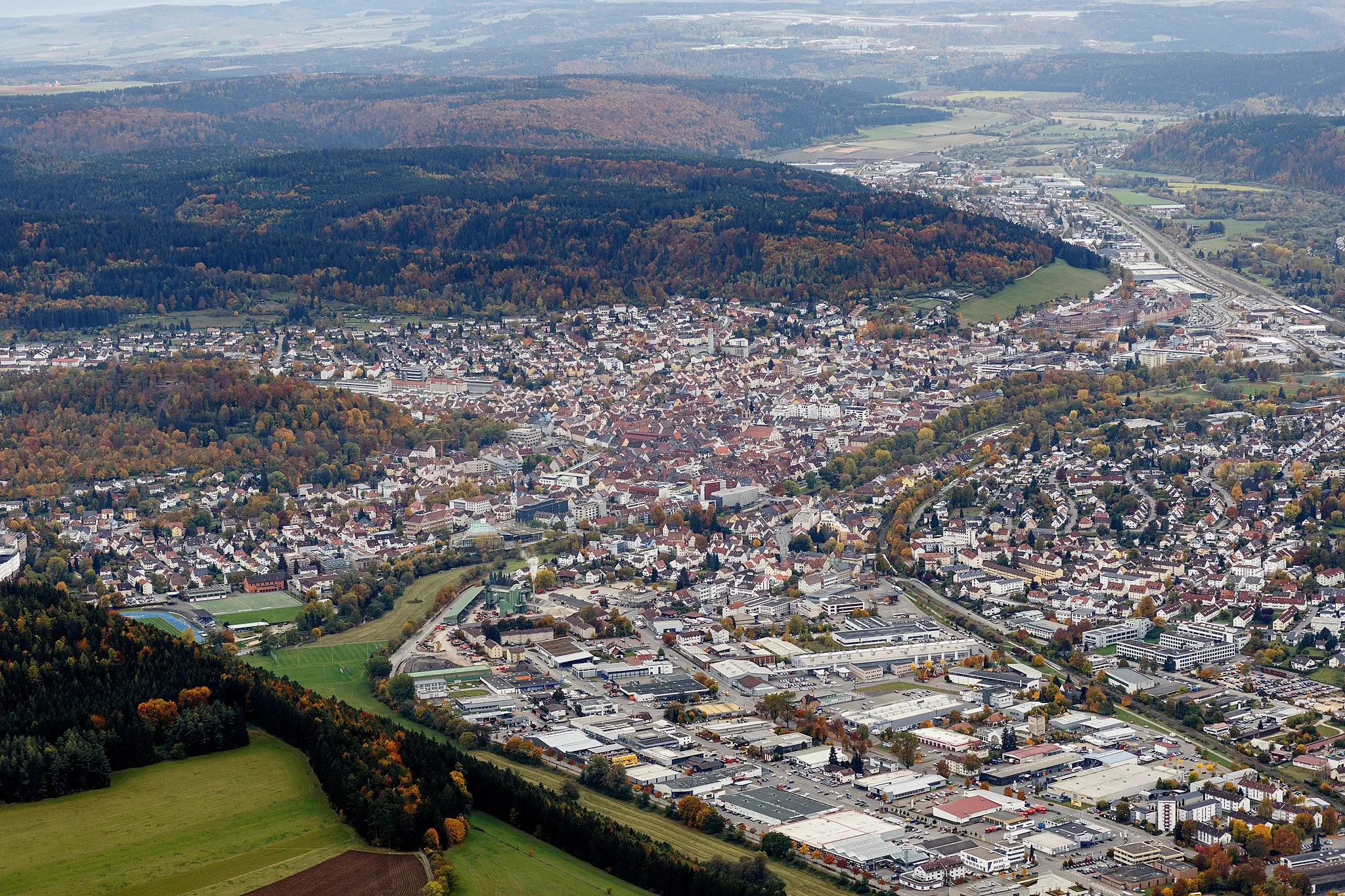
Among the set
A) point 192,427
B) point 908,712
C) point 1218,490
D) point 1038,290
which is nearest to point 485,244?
point 1038,290

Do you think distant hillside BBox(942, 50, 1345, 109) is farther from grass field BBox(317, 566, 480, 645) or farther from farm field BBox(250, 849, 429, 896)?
farm field BBox(250, 849, 429, 896)

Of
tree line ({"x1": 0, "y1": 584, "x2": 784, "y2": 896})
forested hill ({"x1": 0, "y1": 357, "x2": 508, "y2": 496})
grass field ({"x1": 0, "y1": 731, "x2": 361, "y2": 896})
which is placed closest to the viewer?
grass field ({"x1": 0, "y1": 731, "x2": 361, "y2": 896})

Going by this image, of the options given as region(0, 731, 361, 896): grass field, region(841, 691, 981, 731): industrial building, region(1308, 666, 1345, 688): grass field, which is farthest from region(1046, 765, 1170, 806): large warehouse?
region(0, 731, 361, 896): grass field

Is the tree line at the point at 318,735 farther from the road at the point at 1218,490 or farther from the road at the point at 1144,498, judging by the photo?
the road at the point at 1218,490

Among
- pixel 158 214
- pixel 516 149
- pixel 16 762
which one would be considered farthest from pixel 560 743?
pixel 516 149

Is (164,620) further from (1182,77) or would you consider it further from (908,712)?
(1182,77)

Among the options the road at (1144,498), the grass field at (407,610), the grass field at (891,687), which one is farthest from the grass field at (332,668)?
the road at (1144,498)

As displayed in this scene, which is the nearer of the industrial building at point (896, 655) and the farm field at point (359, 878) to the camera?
the farm field at point (359, 878)
